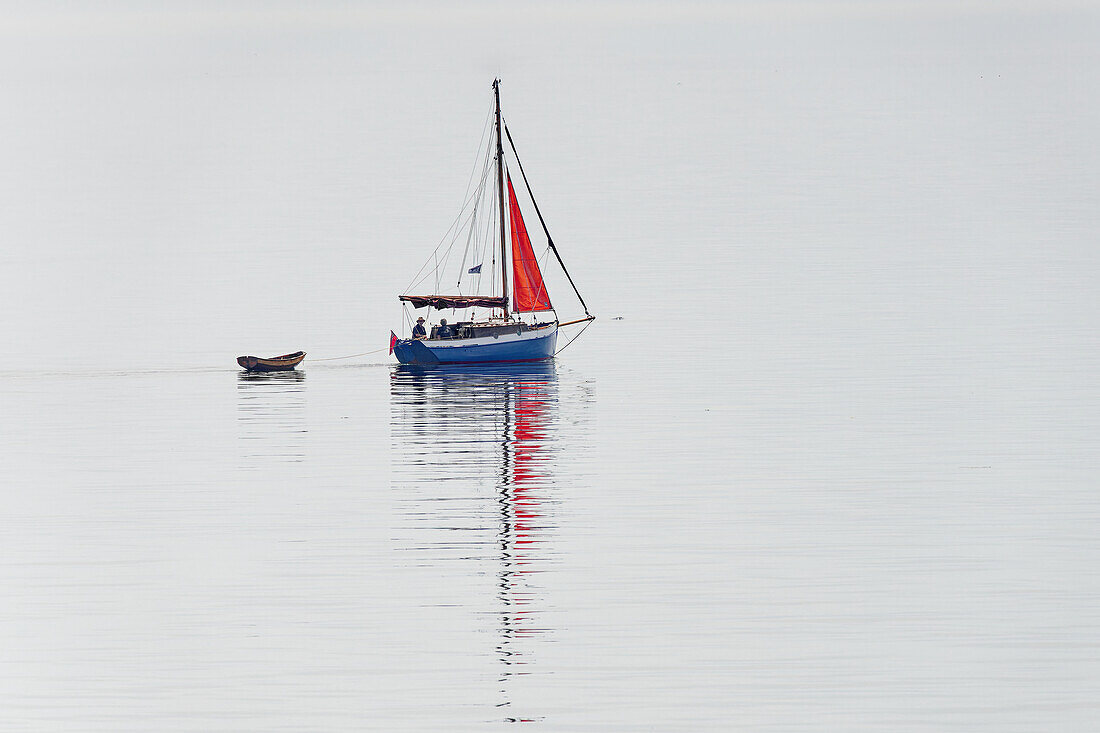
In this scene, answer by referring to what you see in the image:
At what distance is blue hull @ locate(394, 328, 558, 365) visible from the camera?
9312 centimetres

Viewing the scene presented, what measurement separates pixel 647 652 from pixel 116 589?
35.2 ft

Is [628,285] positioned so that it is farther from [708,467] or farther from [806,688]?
[806,688]

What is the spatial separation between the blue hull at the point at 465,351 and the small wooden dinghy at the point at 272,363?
595 cm

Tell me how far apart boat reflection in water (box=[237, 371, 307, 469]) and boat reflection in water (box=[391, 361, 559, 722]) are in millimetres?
3662

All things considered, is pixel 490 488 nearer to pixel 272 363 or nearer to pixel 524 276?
pixel 272 363

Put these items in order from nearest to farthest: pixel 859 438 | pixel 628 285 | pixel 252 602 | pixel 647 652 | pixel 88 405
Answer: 1. pixel 647 652
2. pixel 252 602
3. pixel 859 438
4. pixel 88 405
5. pixel 628 285

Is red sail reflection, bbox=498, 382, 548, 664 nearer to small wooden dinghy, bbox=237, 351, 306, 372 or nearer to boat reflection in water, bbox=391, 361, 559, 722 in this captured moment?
boat reflection in water, bbox=391, 361, 559, 722

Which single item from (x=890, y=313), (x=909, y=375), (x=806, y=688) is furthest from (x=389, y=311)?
(x=806, y=688)

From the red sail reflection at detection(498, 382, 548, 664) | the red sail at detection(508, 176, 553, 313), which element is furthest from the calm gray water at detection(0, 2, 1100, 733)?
the red sail at detection(508, 176, 553, 313)

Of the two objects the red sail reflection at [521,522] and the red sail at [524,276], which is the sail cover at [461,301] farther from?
the red sail reflection at [521,522]

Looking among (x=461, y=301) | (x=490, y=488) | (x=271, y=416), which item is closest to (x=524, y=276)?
(x=461, y=301)

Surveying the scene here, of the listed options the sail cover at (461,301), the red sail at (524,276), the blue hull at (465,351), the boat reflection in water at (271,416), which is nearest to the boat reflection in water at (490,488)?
the boat reflection in water at (271,416)

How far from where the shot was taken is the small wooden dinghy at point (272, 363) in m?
89.8

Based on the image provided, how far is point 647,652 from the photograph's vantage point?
2612 centimetres
